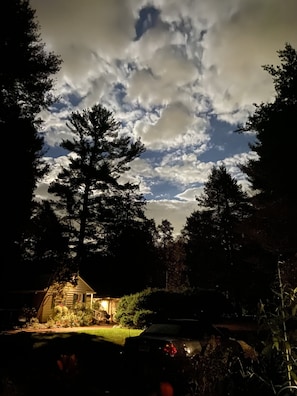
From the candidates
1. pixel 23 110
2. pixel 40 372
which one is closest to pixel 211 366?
pixel 40 372

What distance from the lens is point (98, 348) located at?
42.5ft

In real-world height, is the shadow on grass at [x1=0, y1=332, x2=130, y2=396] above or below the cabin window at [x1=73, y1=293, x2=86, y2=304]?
below

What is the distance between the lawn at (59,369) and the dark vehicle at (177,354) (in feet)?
1.75

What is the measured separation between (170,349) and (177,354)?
196mm

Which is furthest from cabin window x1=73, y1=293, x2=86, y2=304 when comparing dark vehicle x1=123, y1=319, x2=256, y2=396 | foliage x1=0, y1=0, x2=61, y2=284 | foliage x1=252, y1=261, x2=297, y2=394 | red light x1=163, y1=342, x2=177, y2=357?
foliage x1=252, y1=261, x2=297, y2=394

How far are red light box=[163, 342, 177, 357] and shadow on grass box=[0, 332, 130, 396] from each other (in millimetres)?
1222

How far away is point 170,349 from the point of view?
26.5 ft

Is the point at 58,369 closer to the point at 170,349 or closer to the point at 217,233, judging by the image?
the point at 170,349

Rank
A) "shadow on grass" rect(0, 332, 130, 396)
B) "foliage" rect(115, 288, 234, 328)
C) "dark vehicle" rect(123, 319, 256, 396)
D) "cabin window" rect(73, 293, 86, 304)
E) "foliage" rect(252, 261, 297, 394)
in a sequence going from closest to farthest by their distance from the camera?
"foliage" rect(252, 261, 297, 394) < "dark vehicle" rect(123, 319, 256, 396) < "shadow on grass" rect(0, 332, 130, 396) < "foliage" rect(115, 288, 234, 328) < "cabin window" rect(73, 293, 86, 304)

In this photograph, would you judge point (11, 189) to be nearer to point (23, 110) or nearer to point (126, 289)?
point (23, 110)

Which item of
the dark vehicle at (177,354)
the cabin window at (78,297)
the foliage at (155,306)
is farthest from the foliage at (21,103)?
the cabin window at (78,297)

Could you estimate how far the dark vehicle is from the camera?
5500 millimetres

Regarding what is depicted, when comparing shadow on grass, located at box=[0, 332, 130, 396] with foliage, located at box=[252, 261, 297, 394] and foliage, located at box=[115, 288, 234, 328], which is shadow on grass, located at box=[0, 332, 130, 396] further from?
foliage, located at box=[115, 288, 234, 328]

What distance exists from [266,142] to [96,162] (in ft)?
76.0
